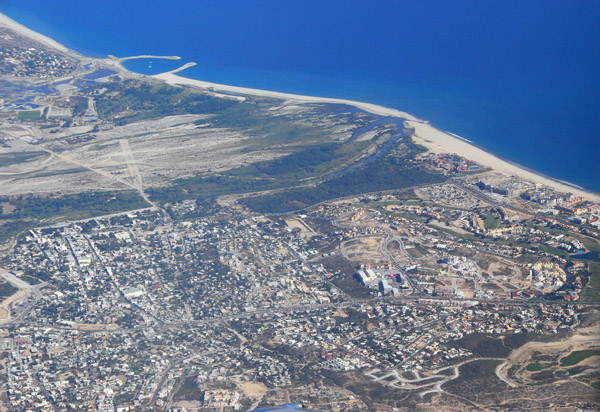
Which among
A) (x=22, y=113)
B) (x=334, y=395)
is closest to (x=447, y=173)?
(x=334, y=395)

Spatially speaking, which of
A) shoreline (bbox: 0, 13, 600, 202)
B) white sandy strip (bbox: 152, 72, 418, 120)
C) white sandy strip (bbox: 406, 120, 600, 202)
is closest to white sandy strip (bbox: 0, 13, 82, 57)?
shoreline (bbox: 0, 13, 600, 202)

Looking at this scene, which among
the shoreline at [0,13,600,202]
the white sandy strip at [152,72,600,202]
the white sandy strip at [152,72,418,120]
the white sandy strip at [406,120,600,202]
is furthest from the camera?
the white sandy strip at [152,72,418,120]

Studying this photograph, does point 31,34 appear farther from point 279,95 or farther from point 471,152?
point 471,152

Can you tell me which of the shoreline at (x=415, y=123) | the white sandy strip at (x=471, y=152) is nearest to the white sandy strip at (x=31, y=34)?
the shoreline at (x=415, y=123)

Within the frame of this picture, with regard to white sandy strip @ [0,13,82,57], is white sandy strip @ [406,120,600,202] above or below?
below

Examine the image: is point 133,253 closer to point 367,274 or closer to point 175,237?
point 175,237

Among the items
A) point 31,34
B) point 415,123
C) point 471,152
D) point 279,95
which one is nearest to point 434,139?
point 471,152

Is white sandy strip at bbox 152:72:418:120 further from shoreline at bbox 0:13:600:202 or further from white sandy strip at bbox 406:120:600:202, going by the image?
white sandy strip at bbox 406:120:600:202

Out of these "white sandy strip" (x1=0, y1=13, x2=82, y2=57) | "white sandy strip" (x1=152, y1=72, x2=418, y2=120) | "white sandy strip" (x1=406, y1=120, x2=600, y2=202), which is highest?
"white sandy strip" (x1=0, y1=13, x2=82, y2=57)

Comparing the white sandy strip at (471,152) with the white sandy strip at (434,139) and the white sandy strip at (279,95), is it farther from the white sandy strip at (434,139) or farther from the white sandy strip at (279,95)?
the white sandy strip at (279,95)
